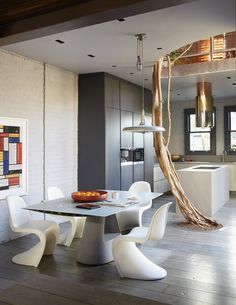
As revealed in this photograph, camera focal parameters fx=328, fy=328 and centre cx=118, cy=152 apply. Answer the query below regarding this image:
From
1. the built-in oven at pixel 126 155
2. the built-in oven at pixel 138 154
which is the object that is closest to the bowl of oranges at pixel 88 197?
the built-in oven at pixel 126 155

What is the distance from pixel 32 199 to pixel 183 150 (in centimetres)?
609

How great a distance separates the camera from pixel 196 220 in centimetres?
568

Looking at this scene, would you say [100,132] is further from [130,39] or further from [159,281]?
[159,281]

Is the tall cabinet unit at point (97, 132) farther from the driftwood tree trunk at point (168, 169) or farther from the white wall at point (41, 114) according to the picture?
the driftwood tree trunk at point (168, 169)

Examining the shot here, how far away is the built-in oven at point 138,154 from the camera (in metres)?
7.33

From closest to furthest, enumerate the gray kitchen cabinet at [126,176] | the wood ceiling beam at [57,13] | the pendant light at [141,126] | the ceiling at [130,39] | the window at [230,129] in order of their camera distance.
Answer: the wood ceiling beam at [57,13]
the ceiling at [130,39]
the pendant light at [141,126]
the gray kitchen cabinet at [126,176]
the window at [230,129]

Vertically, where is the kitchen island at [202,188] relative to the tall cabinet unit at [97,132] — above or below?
below

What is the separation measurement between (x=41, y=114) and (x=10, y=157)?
100 cm

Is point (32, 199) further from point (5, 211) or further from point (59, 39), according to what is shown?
point (59, 39)

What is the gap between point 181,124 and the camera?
1026cm

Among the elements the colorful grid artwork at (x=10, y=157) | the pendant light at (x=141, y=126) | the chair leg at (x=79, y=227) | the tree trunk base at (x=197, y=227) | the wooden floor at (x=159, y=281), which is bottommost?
the wooden floor at (x=159, y=281)

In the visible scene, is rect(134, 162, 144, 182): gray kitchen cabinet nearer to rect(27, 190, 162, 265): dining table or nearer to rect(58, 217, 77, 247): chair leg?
rect(58, 217, 77, 247): chair leg

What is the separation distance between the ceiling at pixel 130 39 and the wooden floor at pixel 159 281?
2.78m

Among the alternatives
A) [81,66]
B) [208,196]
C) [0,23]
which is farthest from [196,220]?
[0,23]
